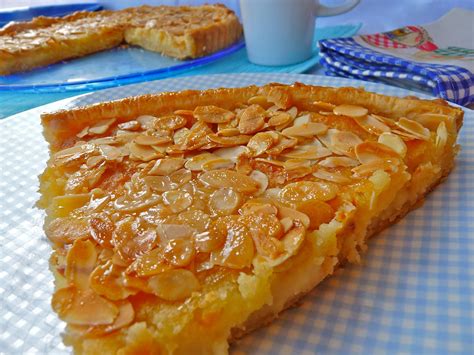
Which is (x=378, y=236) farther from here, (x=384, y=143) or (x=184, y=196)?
(x=184, y=196)

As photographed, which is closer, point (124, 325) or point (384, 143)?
point (124, 325)

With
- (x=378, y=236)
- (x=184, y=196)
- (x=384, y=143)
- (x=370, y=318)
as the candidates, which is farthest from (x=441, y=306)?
(x=184, y=196)

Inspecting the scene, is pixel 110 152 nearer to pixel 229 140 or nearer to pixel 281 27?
pixel 229 140

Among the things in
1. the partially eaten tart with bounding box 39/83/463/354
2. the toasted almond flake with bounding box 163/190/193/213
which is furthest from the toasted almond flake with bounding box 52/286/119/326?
the toasted almond flake with bounding box 163/190/193/213

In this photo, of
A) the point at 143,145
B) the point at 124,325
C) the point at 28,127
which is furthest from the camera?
the point at 28,127

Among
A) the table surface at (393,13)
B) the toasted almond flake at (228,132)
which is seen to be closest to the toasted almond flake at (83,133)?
the toasted almond flake at (228,132)

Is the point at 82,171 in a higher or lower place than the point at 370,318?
higher
